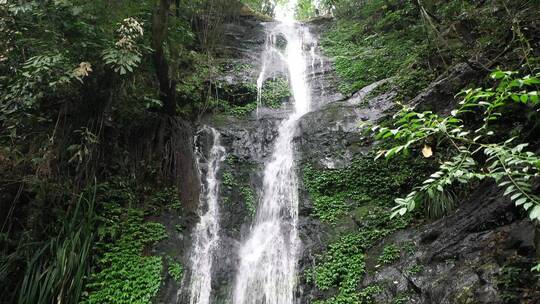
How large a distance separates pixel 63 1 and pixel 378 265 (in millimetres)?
5997

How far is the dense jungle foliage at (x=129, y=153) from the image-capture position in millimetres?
5383

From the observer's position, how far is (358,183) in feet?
22.9

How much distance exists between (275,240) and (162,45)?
407cm

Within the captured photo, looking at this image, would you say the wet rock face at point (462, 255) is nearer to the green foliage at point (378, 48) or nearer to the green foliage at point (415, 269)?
the green foliage at point (415, 269)

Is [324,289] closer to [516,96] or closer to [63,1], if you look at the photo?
[516,96]

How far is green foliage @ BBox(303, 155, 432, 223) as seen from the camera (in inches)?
251

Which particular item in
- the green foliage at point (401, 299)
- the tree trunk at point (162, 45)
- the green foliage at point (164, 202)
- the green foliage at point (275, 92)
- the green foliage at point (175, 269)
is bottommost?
the green foliage at point (401, 299)

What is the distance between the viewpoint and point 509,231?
4.10 metres

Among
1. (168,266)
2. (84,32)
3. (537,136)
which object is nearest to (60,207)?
(168,266)

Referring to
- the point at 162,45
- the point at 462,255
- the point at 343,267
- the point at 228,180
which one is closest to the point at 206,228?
the point at 228,180

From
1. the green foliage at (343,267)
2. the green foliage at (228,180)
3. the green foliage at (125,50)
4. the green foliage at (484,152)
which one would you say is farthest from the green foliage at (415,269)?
the green foliage at (125,50)

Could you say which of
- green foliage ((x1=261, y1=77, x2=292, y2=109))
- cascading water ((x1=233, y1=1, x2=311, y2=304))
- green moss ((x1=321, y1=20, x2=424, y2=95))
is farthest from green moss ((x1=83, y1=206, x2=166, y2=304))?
green moss ((x1=321, y1=20, x2=424, y2=95))

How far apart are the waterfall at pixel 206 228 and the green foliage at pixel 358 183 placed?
187cm

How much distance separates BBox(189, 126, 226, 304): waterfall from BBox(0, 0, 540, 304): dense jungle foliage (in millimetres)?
277
